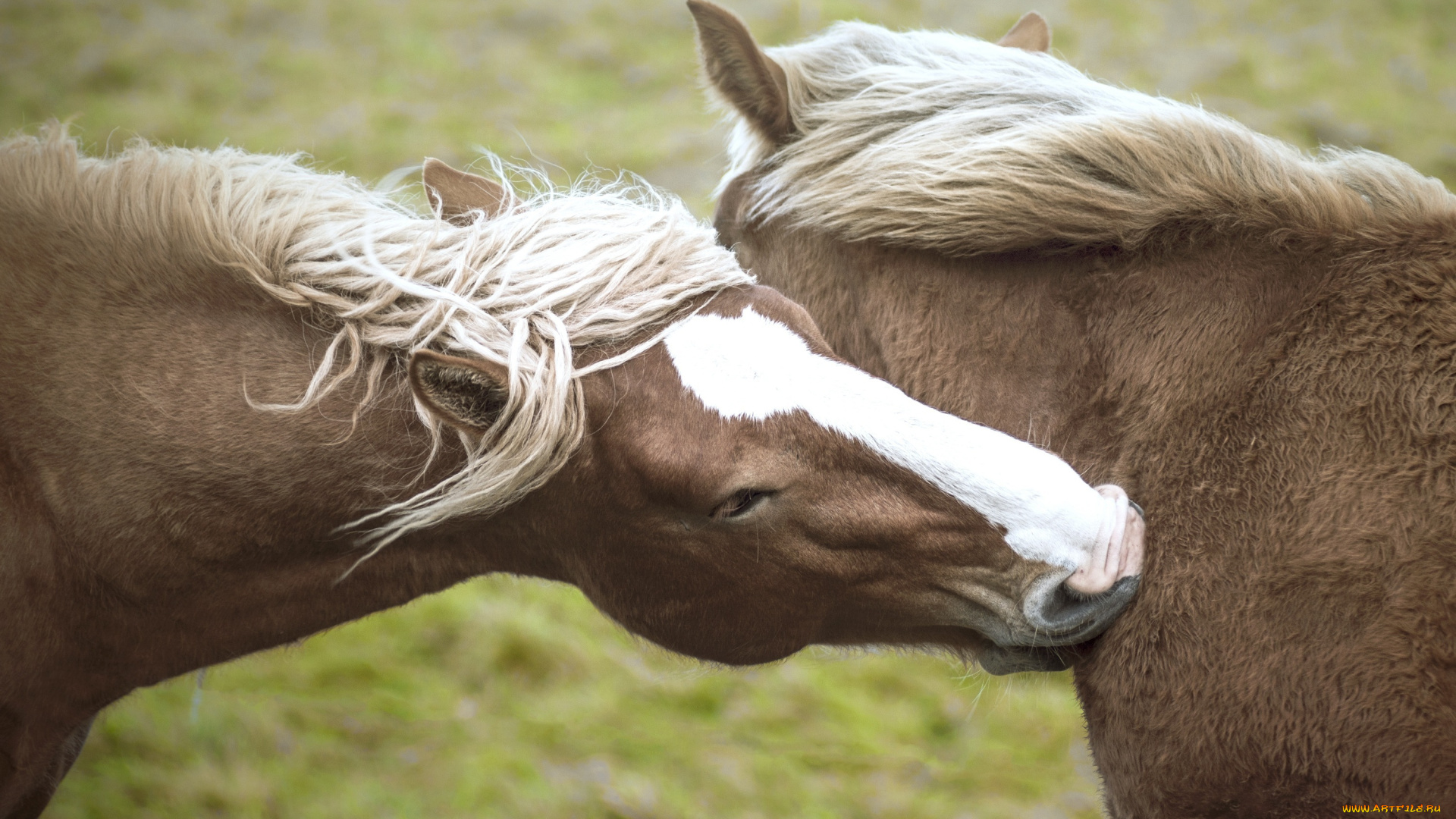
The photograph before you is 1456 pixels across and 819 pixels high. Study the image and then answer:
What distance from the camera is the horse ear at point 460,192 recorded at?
6.48ft

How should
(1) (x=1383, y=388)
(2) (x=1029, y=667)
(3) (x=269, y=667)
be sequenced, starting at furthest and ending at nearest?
(3) (x=269, y=667) < (2) (x=1029, y=667) < (1) (x=1383, y=388)

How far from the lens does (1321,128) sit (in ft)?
22.3

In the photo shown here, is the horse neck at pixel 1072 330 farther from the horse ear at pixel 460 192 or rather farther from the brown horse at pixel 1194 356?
the horse ear at pixel 460 192

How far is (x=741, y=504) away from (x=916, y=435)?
1.14ft

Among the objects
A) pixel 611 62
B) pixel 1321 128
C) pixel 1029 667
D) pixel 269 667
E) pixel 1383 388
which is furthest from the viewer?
pixel 611 62

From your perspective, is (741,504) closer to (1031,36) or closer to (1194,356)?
(1194,356)

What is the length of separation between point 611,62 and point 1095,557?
6872 millimetres

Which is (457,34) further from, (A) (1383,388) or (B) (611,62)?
(A) (1383,388)

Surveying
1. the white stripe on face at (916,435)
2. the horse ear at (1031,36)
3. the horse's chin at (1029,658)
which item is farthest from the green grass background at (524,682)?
the horse ear at (1031,36)

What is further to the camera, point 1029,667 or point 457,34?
point 457,34

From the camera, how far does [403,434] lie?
1705 millimetres

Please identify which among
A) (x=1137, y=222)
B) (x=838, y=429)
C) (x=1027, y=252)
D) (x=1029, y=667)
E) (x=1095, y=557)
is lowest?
(x=1029, y=667)

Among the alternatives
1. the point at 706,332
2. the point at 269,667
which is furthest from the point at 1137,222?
the point at 269,667

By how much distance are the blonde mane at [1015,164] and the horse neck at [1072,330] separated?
63 millimetres
